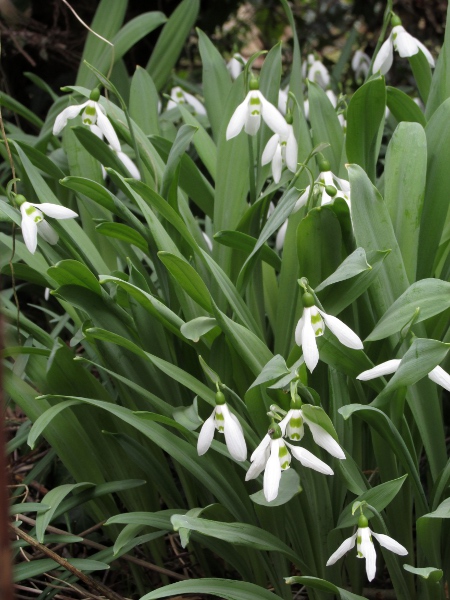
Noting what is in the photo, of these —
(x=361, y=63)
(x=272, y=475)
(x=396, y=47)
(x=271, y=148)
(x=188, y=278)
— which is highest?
(x=396, y=47)

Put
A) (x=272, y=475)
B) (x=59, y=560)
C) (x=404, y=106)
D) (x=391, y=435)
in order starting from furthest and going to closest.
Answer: (x=404, y=106), (x=59, y=560), (x=391, y=435), (x=272, y=475)

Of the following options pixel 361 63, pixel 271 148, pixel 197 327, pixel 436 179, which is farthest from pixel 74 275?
pixel 361 63

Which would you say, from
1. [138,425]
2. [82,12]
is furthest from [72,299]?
[82,12]

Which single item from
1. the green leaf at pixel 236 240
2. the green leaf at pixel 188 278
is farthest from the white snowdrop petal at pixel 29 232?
the green leaf at pixel 236 240

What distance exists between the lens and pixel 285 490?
3.94ft

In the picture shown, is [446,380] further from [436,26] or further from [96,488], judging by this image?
[436,26]

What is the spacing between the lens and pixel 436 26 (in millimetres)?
3721

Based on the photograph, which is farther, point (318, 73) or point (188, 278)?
point (318, 73)

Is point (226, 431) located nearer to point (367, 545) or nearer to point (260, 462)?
point (260, 462)

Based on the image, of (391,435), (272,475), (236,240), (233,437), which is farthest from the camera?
(236,240)

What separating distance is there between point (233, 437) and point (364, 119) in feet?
2.38

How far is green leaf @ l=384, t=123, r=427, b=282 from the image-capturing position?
1416 mm

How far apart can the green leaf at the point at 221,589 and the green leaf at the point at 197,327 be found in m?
0.38

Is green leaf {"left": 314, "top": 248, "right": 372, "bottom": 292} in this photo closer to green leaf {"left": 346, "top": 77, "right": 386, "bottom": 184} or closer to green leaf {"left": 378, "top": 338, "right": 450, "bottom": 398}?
green leaf {"left": 378, "top": 338, "right": 450, "bottom": 398}
